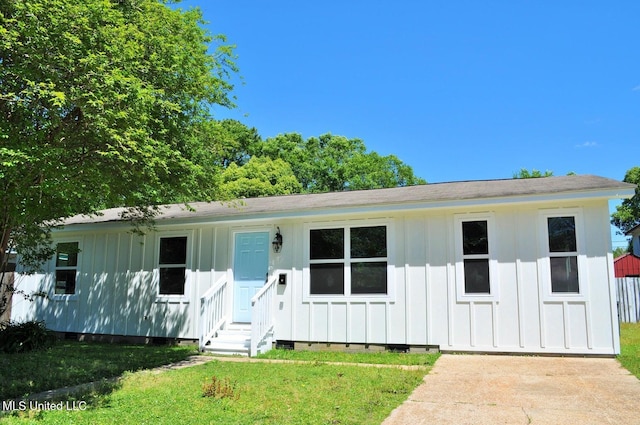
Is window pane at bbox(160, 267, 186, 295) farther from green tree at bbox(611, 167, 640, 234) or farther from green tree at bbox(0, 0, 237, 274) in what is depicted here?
green tree at bbox(611, 167, 640, 234)

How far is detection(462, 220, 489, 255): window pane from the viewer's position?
816cm

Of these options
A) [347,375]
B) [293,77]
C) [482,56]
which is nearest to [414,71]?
[482,56]

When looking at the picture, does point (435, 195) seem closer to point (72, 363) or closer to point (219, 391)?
point (219, 391)

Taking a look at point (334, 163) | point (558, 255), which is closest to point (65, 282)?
point (558, 255)

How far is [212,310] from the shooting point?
9.31 metres

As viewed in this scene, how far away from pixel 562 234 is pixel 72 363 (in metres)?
8.51

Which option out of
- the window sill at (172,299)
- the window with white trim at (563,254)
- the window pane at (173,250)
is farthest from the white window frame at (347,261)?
the window pane at (173,250)

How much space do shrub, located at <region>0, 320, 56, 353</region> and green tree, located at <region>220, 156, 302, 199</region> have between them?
1513 centimetres

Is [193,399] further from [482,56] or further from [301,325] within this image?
[482,56]

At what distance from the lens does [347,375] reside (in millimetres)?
6184

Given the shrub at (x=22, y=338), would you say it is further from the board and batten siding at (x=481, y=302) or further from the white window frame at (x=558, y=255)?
the white window frame at (x=558, y=255)

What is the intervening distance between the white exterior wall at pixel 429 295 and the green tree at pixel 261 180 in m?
13.9

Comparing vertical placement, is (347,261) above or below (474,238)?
below

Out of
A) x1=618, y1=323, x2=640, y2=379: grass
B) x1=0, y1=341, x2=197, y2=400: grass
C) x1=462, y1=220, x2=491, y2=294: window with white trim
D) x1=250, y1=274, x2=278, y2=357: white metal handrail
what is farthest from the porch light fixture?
x1=618, y1=323, x2=640, y2=379: grass
